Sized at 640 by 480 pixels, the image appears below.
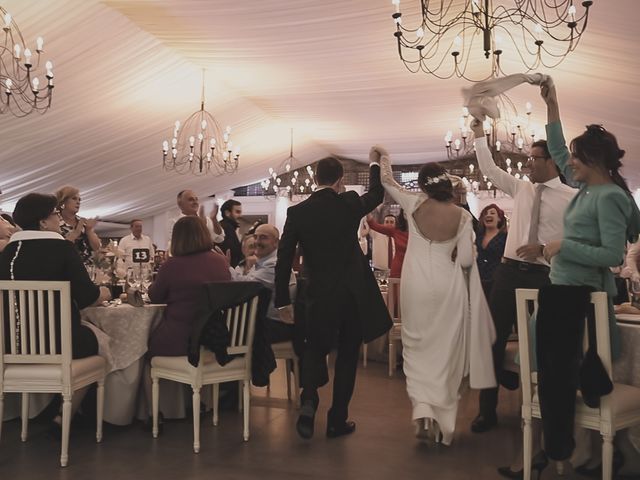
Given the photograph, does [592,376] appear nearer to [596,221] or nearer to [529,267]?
[596,221]

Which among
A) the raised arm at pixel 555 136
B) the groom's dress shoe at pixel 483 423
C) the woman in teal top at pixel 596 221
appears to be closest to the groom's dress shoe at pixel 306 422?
the groom's dress shoe at pixel 483 423

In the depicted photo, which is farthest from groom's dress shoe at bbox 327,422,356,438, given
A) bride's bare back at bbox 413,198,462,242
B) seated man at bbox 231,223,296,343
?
bride's bare back at bbox 413,198,462,242

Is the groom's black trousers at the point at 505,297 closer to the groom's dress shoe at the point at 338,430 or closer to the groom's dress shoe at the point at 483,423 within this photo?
the groom's dress shoe at the point at 483,423

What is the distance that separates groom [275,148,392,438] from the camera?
348 centimetres

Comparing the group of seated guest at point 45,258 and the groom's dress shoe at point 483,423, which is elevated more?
the group of seated guest at point 45,258

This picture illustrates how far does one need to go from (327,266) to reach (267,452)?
40.1 inches

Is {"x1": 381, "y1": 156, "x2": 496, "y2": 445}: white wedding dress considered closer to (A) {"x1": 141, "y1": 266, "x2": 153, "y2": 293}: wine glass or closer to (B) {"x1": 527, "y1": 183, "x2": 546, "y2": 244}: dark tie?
(B) {"x1": 527, "y1": 183, "x2": 546, "y2": 244}: dark tie

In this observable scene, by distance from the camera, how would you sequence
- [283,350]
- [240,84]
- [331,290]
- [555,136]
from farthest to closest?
1. [240,84]
2. [283,350]
3. [331,290]
4. [555,136]

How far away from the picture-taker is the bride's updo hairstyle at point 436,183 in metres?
3.42

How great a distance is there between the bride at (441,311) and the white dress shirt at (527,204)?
0.93 feet

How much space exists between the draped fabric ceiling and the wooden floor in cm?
394

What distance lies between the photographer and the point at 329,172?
3568mm

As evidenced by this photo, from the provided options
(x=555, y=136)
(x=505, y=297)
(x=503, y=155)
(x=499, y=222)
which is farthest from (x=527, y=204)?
(x=503, y=155)

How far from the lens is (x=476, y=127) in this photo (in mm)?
3479
